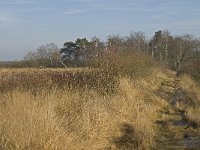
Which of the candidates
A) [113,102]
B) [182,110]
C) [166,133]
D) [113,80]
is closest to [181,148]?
[166,133]

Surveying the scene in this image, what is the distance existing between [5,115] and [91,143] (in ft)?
6.89

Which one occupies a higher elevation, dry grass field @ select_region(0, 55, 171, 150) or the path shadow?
dry grass field @ select_region(0, 55, 171, 150)

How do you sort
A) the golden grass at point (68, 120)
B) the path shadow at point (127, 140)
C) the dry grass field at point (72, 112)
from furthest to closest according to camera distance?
the path shadow at point (127, 140), the dry grass field at point (72, 112), the golden grass at point (68, 120)

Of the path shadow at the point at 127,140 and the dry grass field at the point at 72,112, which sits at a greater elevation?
the dry grass field at the point at 72,112

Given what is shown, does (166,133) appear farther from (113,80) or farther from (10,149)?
(10,149)

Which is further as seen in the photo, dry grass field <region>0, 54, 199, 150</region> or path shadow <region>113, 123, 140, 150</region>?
path shadow <region>113, 123, 140, 150</region>

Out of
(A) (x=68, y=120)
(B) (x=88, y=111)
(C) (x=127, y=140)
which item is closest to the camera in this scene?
(A) (x=68, y=120)

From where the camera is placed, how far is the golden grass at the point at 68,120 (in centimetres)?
879

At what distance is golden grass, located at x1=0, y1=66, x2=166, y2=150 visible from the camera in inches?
346

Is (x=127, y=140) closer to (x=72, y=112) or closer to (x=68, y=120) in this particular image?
(x=72, y=112)

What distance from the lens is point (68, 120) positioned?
10742 mm

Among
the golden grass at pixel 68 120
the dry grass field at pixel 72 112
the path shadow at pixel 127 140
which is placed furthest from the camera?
the path shadow at pixel 127 140

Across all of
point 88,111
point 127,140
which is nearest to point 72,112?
point 88,111

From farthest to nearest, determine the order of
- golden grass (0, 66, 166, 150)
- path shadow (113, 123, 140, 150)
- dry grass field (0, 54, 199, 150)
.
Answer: path shadow (113, 123, 140, 150) → dry grass field (0, 54, 199, 150) → golden grass (0, 66, 166, 150)
